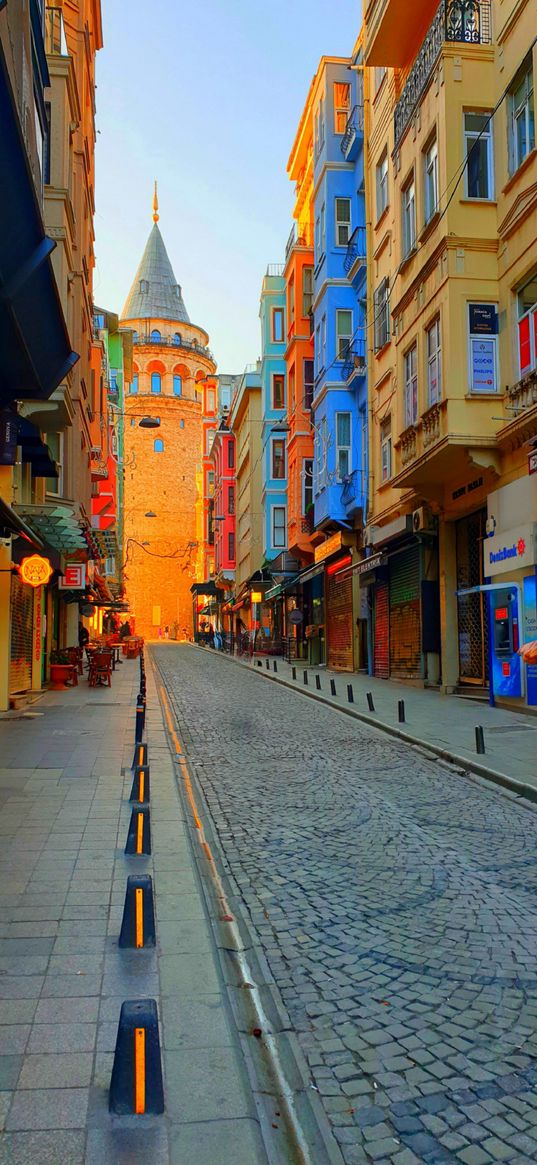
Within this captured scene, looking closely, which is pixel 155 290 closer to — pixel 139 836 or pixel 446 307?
pixel 446 307

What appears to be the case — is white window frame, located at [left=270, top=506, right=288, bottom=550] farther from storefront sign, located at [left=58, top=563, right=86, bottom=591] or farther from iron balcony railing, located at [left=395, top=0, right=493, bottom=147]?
iron balcony railing, located at [left=395, top=0, right=493, bottom=147]

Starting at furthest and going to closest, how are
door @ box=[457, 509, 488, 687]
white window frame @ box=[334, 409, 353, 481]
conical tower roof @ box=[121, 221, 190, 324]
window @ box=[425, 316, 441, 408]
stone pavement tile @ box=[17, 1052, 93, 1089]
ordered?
conical tower roof @ box=[121, 221, 190, 324]
white window frame @ box=[334, 409, 353, 481]
door @ box=[457, 509, 488, 687]
window @ box=[425, 316, 441, 408]
stone pavement tile @ box=[17, 1052, 93, 1089]

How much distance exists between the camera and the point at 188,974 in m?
4.16

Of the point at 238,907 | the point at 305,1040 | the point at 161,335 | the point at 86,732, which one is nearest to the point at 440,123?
the point at 86,732

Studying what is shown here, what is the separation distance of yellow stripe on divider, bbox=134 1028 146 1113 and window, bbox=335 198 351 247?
28545 mm

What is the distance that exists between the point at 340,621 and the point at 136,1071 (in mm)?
26344

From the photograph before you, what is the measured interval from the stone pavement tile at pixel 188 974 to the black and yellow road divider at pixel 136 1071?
3.31 ft

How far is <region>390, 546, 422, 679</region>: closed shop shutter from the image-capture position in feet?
69.0

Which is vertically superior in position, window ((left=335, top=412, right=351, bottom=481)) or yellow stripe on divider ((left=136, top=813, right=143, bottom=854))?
window ((left=335, top=412, right=351, bottom=481))

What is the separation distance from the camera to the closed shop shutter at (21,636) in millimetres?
16641

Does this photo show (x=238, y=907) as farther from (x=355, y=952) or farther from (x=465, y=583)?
(x=465, y=583)

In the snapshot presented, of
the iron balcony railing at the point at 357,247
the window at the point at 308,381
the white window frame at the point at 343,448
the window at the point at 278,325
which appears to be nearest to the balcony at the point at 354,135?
the iron balcony railing at the point at 357,247

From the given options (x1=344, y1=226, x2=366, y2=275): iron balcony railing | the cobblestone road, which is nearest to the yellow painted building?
(x1=344, y1=226, x2=366, y2=275): iron balcony railing

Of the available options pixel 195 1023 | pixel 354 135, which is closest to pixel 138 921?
pixel 195 1023
